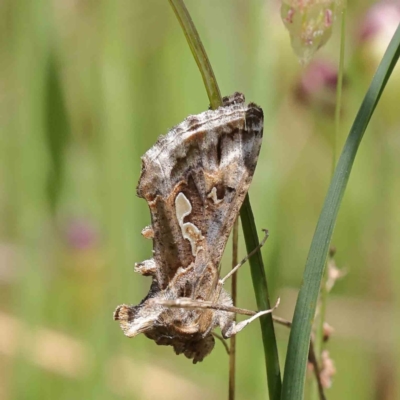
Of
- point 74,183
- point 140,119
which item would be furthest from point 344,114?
point 74,183

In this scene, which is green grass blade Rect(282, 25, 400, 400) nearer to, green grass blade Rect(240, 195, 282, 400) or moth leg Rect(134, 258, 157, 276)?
green grass blade Rect(240, 195, 282, 400)

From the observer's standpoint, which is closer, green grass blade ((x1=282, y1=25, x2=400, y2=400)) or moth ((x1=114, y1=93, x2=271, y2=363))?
green grass blade ((x1=282, y1=25, x2=400, y2=400))

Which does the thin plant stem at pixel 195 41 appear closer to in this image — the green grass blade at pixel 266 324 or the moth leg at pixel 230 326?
the green grass blade at pixel 266 324

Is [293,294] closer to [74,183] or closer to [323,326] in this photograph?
[74,183]

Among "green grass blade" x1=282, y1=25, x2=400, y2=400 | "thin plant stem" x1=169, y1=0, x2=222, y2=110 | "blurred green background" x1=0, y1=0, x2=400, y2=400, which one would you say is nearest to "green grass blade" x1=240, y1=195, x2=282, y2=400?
"green grass blade" x1=282, y1=25, x2=400, y2=400

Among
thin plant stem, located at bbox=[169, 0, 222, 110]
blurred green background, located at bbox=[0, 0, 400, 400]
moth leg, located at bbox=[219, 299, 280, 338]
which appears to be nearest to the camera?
thin plant stem, located at bbox=[169, 0, 222, 110]

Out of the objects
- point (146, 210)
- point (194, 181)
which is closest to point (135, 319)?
point (194, 181)
